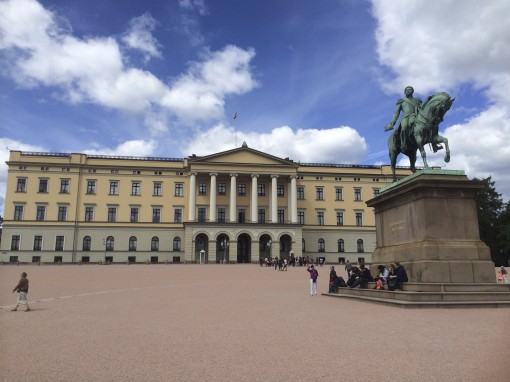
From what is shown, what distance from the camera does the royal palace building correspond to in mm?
63562

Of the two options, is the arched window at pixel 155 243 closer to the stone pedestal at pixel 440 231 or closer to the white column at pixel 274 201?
the white column at pixel 274 201

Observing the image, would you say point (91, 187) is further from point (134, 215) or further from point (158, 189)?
point (158, 189)

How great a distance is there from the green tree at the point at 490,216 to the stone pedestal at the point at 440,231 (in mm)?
50202

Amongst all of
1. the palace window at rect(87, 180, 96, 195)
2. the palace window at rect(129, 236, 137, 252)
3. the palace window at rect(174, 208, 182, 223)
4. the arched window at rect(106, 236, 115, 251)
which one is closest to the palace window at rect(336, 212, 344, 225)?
the palace window at rect(174, 208, 182, 223)

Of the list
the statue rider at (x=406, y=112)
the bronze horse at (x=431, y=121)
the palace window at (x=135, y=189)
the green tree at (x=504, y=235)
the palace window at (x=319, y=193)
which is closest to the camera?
the bronze horse at (x=431, y=121)

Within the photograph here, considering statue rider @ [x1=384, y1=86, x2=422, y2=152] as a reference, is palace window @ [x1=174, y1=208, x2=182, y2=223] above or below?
above

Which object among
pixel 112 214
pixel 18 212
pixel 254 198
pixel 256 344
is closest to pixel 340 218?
pixel 254 198

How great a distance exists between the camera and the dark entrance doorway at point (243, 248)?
67125 millimetres

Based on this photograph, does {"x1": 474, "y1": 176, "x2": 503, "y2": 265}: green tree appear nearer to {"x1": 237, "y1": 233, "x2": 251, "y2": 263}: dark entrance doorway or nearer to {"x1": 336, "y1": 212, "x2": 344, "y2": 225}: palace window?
{"x1": 336, "y1": 212, "x2": 344, "y2": 225}: palace window

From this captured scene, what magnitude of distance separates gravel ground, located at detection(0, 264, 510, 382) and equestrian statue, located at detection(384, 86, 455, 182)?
19.8ft

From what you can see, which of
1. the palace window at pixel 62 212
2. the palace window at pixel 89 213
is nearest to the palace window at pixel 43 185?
the palace window at pixel 62 212

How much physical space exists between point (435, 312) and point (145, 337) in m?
7.12

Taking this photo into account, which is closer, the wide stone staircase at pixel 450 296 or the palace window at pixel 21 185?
the wide stone staircase at pixel 450 296

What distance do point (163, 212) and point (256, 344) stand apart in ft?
202
